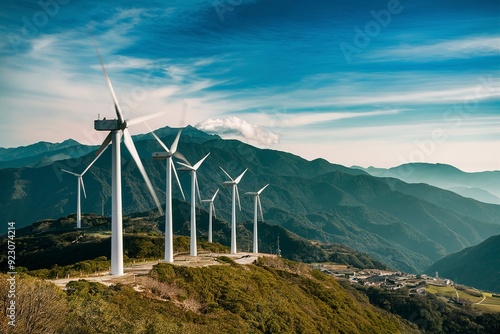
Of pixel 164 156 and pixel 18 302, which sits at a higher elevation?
pixel 164 156

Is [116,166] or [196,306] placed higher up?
[116,166]

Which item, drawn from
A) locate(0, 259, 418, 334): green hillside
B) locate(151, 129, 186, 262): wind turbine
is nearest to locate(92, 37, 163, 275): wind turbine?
locate(0, 259, 418, 334): green hillside

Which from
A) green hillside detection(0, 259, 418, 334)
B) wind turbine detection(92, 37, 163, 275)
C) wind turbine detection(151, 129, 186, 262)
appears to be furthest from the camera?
wind turbine detection(151, 129, 186, 262)

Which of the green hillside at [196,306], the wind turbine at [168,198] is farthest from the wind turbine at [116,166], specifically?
the wind turbine at [168,198]

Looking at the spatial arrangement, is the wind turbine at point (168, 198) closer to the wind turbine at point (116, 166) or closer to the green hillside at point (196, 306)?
the green hillside at point (196, 306)

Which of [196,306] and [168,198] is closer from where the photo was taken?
[196,306]

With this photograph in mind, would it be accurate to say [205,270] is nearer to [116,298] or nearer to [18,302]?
[116,298]

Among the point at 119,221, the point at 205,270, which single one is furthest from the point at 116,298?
the point at 205,270

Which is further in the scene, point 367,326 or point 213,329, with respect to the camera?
point 367,326

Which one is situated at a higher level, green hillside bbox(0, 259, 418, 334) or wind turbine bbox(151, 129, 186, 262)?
wind turbine bbox(151, 129, 186, 262)

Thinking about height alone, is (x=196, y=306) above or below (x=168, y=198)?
below

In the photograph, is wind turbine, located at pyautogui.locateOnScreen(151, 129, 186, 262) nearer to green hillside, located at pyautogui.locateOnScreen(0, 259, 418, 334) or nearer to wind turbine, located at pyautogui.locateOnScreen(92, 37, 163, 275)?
green hillside, located at pyautogui.locateOnScreen(0, 259, 418, 334)
